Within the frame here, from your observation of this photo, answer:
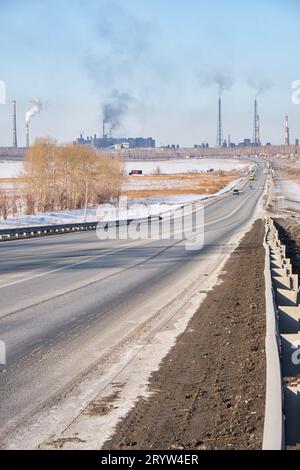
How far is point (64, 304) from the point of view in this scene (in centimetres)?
1295

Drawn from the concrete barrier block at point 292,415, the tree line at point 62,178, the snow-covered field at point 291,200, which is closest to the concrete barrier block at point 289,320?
the concrete barrier block at point 292,415

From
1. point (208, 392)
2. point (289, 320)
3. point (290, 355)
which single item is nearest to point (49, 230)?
point (289, 320)

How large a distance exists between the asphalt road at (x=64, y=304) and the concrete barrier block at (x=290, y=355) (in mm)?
2247

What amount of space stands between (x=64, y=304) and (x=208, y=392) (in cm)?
620

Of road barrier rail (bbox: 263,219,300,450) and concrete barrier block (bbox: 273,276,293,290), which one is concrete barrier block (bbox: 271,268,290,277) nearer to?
concrete barrier block (bbox: 273,276,293,290)

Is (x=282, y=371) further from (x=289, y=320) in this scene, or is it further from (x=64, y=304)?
(x=64, y=304)

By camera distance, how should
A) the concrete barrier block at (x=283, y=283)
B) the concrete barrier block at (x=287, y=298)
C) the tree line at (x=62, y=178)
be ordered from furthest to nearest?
the tree line at (x=62, y=178)
the concrete barrier block at (x=283, y=283)
the concrete barrier block at (x=287, y=298)

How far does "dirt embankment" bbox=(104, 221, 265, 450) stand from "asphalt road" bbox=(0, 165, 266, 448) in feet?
3.22

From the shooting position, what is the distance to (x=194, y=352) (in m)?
9.12

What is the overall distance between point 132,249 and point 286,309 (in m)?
17.9

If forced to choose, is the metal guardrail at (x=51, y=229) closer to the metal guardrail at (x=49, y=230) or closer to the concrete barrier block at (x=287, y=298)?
the metal guardrail at (x=49, y=230)

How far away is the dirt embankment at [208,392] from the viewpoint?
5680mm

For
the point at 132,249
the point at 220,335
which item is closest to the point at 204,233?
the point at 132,249
